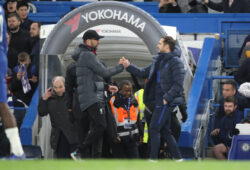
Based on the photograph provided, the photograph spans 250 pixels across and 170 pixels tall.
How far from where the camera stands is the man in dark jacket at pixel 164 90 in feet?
40.7

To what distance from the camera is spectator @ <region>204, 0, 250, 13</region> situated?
19.4 meters

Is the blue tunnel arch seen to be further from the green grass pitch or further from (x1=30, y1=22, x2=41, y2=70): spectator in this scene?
the green grass pitch

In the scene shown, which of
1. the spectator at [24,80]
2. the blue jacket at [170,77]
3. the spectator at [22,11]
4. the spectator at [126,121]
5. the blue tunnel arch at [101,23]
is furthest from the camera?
the spectator at [22,11]

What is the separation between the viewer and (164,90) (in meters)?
12.5

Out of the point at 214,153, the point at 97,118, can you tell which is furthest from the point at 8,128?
the point at 214,153

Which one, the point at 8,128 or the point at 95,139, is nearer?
the point at 8,128

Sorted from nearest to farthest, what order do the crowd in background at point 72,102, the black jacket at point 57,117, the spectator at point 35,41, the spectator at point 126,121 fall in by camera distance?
the crowd in background at point 72,102 < the spectator at point 126,121 < the black jacket at point 57,117 < the spectator at point 35,41

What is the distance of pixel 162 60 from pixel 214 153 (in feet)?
7.97

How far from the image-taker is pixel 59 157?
13969 millimetres

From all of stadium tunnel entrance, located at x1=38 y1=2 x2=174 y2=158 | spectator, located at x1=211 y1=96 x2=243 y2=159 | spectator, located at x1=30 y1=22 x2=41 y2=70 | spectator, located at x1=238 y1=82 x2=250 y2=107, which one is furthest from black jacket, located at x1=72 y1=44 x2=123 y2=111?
spectator, located at x1=30 y1=22 x2=41 y2=70

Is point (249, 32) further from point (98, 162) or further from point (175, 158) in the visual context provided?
point (98, 162)

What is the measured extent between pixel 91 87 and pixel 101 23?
7.44 ft

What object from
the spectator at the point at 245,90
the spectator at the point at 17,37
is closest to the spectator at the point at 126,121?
the spectator at the point at 245,90

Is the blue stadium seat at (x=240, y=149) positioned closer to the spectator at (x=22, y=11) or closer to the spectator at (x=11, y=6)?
the spectator at (x=22, y=11)
